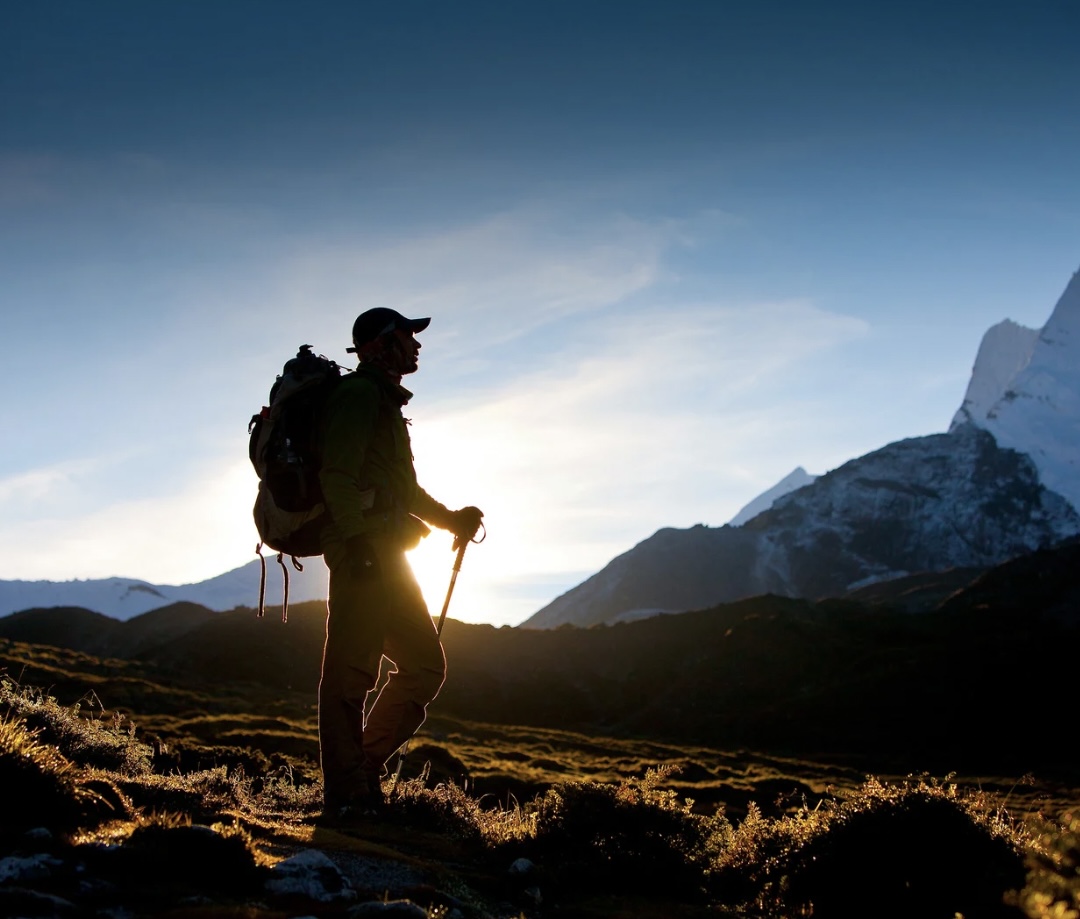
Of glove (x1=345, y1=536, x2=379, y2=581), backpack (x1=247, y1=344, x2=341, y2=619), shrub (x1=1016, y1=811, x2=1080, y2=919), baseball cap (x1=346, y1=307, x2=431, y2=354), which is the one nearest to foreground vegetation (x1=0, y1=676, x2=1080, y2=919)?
shrub (x1=1016, y1=811, x2=1080, y2=919)

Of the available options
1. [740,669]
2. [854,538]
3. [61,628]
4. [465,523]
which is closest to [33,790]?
[465,523]

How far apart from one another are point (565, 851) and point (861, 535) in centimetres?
16835

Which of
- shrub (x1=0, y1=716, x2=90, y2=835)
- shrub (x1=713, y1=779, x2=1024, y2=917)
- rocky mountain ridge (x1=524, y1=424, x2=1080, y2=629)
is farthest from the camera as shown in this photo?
rocky mountain ridge (x1=524, y1=424, x2=1080, y2=629)

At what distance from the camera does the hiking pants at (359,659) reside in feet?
18.5

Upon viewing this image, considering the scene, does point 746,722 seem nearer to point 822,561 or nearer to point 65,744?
point 65,744

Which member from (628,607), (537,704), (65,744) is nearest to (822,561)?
(628,607)

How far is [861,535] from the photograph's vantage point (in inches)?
6344

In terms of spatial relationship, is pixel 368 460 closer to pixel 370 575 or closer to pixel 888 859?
pixel 370 575

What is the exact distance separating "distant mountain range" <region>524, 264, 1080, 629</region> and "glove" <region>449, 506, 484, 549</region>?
143 m

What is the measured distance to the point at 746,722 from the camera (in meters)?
52.1

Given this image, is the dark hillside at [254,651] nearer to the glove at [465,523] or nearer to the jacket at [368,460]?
the glove at [465,523]

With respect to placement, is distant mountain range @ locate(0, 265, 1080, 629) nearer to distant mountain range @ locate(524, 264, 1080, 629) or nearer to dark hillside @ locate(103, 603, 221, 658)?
distant mountain range @ locate(524, 264, 1080, 629)

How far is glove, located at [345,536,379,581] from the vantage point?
17.7 ft

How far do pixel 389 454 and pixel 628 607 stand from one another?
157 metres
